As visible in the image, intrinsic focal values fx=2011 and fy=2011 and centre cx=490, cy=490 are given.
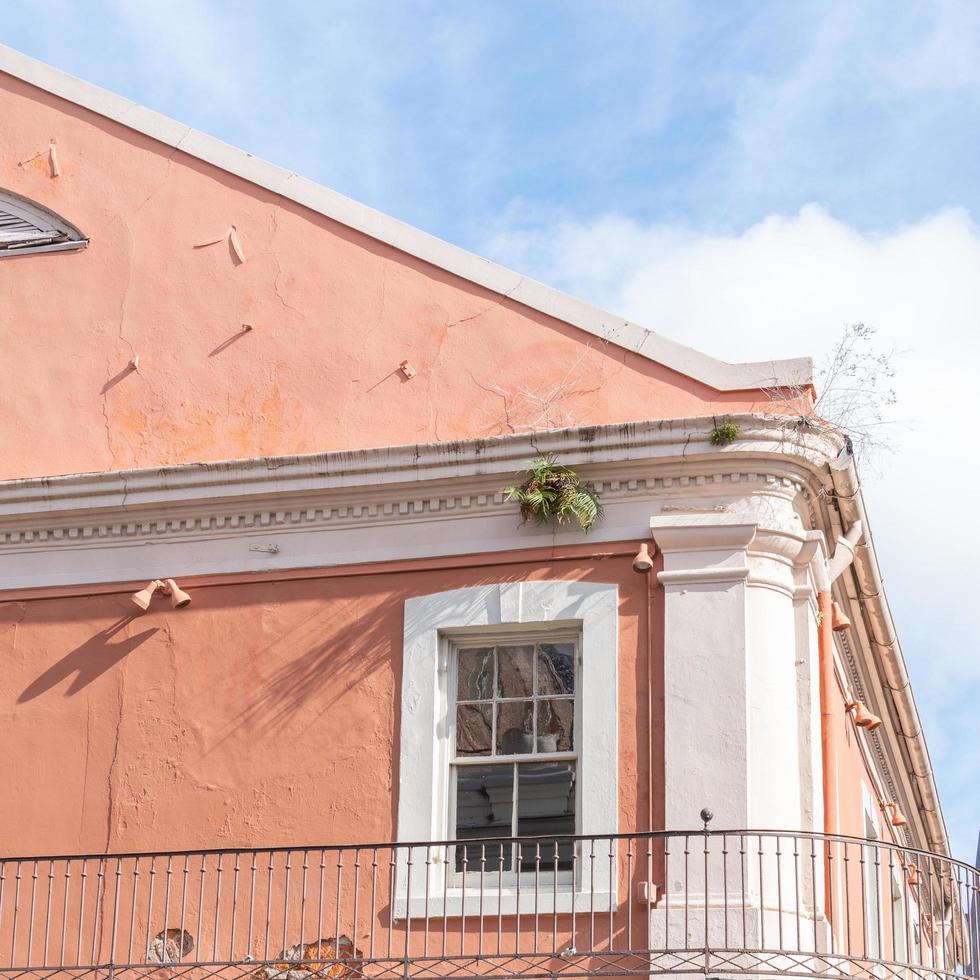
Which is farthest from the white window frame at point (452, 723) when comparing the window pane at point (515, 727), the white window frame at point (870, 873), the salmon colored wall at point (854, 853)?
the white window frame at point (870, 873)

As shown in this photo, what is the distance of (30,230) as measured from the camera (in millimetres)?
14773

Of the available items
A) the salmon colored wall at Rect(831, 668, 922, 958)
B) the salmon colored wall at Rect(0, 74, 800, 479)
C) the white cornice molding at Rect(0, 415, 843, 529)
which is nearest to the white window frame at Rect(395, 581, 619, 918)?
the white cornice molding at Rect(0, 415, 843, 529)

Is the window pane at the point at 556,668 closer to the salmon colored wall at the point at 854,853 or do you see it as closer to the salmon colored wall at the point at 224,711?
the salmon colored wall at the point at 224,711

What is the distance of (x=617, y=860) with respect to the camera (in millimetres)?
11859

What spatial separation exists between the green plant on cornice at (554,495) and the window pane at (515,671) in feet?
2.80

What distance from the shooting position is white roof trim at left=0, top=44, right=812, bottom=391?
42.5ft

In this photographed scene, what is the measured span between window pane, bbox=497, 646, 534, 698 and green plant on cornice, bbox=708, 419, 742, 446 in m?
1.78

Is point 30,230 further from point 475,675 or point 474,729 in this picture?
point 474,729

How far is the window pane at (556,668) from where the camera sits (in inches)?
498

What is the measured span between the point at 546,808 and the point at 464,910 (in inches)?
35.9

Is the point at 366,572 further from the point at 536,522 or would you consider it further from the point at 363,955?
the point at 363,955

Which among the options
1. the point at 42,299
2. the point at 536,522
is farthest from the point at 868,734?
the point at 42,299

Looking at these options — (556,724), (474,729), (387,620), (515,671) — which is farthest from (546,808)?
(387,620)

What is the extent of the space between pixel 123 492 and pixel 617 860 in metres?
4.24
